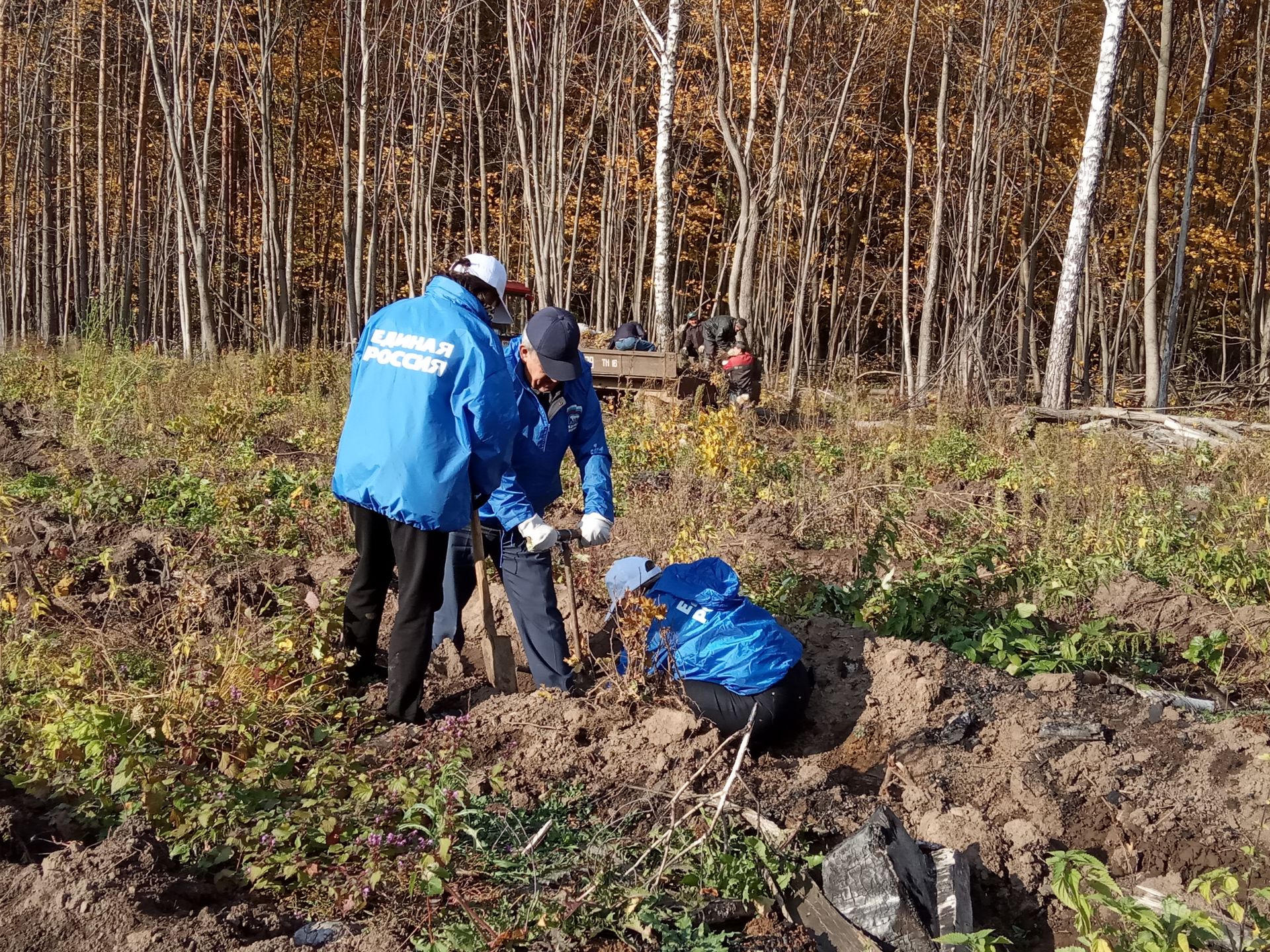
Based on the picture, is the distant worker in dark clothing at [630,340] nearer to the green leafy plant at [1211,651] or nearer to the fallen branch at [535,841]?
the green leafy plant at [1211,651]

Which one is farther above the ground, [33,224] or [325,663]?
[33,224]

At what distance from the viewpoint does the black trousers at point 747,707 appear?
416cm

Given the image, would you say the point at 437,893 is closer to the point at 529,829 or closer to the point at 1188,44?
the point at 529,829

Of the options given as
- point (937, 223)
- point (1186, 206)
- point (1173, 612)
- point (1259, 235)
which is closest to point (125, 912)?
point (1173, 612)

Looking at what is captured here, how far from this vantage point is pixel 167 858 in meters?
2.95

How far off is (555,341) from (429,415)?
0.65 m

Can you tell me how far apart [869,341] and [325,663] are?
95.2 feet

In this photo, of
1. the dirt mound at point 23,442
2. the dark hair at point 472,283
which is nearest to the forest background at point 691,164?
the dirt mound at point 23,442

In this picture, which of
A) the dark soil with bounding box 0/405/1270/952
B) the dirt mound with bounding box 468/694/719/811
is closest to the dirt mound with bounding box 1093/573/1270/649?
the dark soil with bounding box 0/405/1270/952

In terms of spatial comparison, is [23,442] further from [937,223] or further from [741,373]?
[937,223]

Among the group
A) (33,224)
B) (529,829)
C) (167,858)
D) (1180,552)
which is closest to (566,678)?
(529,829)

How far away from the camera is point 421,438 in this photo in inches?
152

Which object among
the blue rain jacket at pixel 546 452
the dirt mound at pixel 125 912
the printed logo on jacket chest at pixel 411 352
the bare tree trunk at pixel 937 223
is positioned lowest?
the dirt mound at pixel 125 912

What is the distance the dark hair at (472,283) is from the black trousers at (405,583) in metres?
0.97
